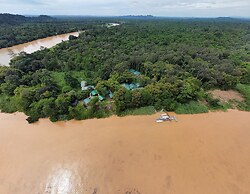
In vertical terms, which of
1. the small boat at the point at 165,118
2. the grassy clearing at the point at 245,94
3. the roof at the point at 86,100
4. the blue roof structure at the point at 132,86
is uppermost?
the roof at the point at 86,100

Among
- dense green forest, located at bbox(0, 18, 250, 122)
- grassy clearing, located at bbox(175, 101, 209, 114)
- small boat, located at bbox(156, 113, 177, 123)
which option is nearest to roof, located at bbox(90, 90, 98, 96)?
dense green forest, located at bbox(0, 18, 250, 122)

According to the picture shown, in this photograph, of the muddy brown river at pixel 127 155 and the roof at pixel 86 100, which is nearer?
the muddy brown river at pixel 127 155

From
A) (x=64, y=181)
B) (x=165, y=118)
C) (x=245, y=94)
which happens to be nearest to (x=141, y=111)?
(x=165, y=118)

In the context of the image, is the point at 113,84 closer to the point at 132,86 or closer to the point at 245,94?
the point at 132,86

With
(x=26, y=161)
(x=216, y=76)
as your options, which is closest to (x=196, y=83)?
(x=216, y=76)

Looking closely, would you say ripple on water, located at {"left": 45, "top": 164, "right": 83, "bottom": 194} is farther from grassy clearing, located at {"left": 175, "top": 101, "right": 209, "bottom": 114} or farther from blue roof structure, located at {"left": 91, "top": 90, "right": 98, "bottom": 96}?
grassy clearing, located at {"left": 175, "top": 101, "right": 209, "bottom": 114}

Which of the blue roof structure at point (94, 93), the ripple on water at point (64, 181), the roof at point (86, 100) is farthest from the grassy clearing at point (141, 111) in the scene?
the ripple on water at point (64, 181)

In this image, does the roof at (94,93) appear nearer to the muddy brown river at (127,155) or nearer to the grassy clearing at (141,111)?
the muddy brown river at (127,155)
